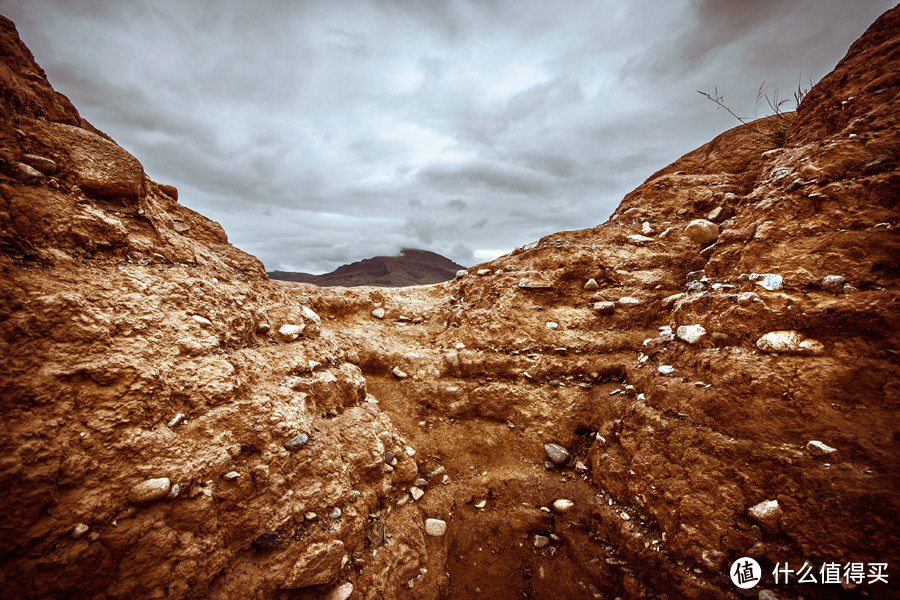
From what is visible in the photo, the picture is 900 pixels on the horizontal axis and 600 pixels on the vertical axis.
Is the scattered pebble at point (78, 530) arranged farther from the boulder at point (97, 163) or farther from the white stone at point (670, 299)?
the white stone at point (670, 299)

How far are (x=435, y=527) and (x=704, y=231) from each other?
702 cm

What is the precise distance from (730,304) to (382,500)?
543 centimetres

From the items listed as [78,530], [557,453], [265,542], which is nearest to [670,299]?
[557,453]

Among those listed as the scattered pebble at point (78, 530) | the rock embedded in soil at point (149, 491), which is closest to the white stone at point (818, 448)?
the rock embedded in soil at point (149, 491)

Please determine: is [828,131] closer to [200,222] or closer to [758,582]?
[758,582]

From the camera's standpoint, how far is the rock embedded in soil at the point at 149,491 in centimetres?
269

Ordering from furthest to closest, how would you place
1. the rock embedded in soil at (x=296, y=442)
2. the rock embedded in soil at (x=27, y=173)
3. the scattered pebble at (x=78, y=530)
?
the rock embedded in soil at (x=296, y=442) → the rock embedded in soil at (x=27, y=173) → the scattered pebble at (x=78, y=530)

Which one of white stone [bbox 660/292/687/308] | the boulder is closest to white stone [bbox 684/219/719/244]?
white stone [bbox 660/292/687/308]

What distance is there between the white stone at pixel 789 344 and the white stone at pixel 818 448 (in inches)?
37.2

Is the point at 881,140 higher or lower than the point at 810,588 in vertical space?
higher

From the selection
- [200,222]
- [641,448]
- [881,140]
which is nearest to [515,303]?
[641,448]

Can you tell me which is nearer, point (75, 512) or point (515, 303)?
point (75, 512)

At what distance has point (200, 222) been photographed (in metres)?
5.53

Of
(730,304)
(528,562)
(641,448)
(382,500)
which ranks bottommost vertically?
(528,562)
